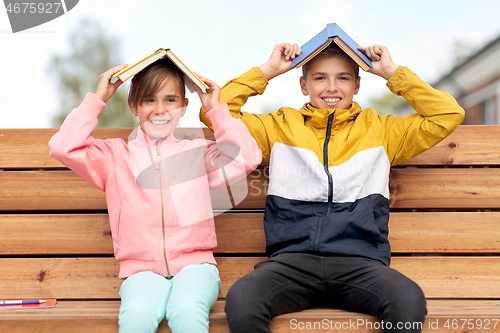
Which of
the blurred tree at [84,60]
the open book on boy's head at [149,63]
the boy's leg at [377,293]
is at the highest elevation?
the blurred tree at [84,60]

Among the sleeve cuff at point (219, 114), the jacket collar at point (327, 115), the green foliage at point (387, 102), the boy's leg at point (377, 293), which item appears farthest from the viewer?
the green foliage at point (387, 102)

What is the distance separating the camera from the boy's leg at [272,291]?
115cm

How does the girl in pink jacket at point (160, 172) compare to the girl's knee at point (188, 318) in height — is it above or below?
above

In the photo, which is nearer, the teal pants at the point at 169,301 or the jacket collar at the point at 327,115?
the teal pants at the point at 169,301

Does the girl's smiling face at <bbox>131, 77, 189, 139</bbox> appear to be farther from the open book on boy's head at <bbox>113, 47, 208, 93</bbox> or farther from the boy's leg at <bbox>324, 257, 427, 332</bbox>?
the boy's leg at <bbox>324, 257, 427, 332</bbox>

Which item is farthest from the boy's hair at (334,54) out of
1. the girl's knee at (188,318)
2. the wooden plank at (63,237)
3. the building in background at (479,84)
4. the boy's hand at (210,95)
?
the building in background at (479,84)

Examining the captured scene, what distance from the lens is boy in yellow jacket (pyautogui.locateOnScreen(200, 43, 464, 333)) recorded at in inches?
48.2

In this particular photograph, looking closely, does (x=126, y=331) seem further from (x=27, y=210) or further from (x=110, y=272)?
(x=27, y=210)

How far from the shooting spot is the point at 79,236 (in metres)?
1.73

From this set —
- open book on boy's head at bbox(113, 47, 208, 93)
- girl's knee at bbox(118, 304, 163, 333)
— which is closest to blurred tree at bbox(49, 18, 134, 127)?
open book on boy's head at bbox(113, 47, 208, 93)

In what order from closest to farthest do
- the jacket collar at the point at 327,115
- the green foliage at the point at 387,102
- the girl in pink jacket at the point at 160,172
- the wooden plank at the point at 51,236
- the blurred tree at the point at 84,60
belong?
the girl in pink jacket at the point at 160,172, the jacket collar at the point at 327,115, the wooden plank at the point at 51,236, the green foliage at the point at 387,102, the blurred tree at the point at 84,60

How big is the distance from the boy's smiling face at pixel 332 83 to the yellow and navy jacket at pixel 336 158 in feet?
0.17

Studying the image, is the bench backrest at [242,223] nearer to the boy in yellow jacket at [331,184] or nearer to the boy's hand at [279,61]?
the boy in yellow jacket at [331,184]

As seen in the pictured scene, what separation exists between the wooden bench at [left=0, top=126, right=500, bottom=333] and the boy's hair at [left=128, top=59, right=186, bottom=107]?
0.92 ft
